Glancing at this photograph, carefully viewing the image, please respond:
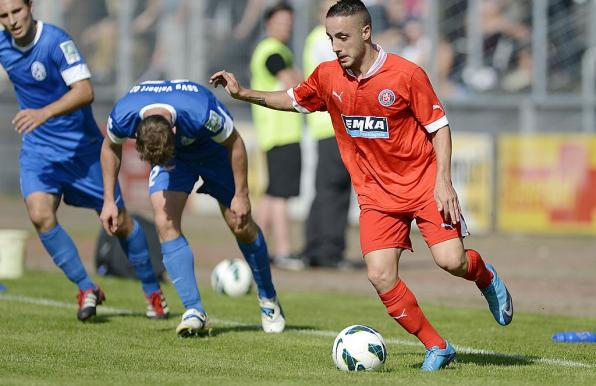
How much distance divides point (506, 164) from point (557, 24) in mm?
3365

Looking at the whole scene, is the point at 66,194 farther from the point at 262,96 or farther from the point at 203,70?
the point at 203,70

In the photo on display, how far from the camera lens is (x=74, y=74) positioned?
9383 millimetres

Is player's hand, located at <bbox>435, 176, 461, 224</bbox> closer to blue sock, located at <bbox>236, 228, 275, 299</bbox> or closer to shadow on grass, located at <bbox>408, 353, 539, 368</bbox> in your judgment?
shadow on grass, located at <bbox>408, 353, 539, 368</bbox>

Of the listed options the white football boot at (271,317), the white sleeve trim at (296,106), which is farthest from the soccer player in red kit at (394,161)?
the white football boot at (271,317)

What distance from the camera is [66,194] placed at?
9.72 m

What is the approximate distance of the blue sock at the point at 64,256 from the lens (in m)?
9.57

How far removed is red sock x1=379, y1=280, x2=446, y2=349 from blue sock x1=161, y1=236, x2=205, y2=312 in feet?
5.88

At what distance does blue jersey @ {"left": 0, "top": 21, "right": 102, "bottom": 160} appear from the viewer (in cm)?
941

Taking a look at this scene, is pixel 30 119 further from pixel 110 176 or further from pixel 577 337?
pixel 577 337

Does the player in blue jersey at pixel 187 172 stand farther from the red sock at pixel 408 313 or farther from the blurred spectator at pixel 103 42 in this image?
the blurred spectator at pixel 103 42

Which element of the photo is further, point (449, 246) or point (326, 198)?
point (326, 198)

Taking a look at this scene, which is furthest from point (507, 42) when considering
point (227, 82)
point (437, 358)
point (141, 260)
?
point (437, 358)

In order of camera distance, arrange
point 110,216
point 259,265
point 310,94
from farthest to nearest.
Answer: point 259,265 → point 110,216 → point 310,94

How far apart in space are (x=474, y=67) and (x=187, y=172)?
1318 centimetres
